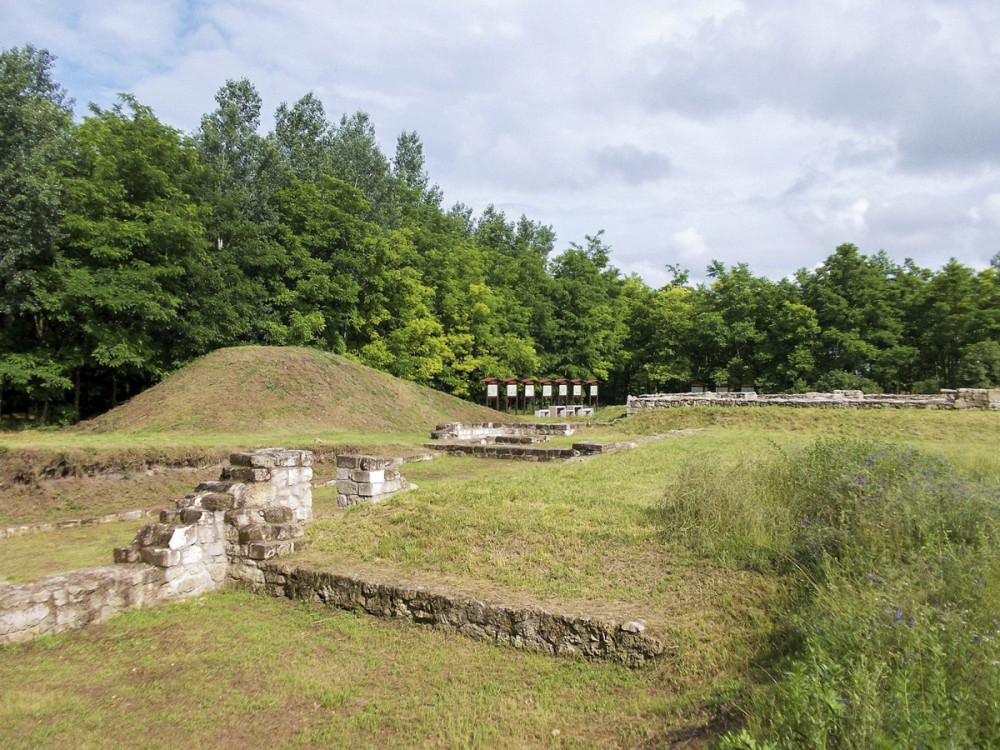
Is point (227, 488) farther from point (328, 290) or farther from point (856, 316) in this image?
point (856, 316)

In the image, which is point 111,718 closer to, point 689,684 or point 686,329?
point 689,684

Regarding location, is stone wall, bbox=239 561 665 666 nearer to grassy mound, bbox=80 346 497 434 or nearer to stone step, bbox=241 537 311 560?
stone step, bbox=241 537 311 560

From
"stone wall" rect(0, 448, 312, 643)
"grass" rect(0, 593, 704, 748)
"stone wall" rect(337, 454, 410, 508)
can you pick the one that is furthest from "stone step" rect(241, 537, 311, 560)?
"stone wall" rect(337, 454, 410, 508)

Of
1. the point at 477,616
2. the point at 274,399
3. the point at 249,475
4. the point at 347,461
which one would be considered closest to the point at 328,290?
the point at 274,399

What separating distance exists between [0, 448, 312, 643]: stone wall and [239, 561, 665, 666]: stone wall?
0.62 m

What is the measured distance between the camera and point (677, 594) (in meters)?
5.28

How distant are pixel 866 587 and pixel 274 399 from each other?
21896 mm

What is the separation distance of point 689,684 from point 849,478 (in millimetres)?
2825

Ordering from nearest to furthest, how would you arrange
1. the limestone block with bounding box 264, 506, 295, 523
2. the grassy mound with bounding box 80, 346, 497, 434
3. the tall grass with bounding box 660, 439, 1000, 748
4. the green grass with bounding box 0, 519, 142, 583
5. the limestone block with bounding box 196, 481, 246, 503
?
the tall grass with bounding box 660, 439, 1000, 748 < the limestone block with bounding box 264, 506, 295, 523 < the limestone block with bounding box 196, 481, 246, 503 < the green grass with bounding box 0, 519, 142, 583 < the grassy mound with bounding box 80, 346, 497, 434

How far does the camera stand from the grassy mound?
20734mm

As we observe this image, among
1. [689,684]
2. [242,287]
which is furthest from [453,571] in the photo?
[242,287]

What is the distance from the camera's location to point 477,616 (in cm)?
543

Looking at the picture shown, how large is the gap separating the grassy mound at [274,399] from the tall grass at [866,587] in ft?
59.1

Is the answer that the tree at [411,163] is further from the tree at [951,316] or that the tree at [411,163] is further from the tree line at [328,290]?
the tree at [951,316]
